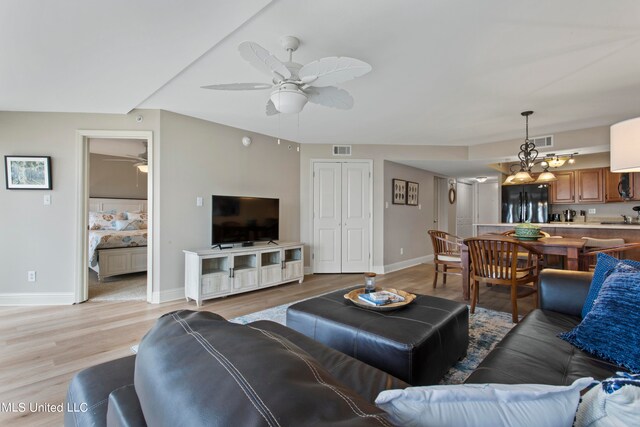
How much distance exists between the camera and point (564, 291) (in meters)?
1.89

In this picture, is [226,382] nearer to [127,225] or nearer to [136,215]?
[127,225]

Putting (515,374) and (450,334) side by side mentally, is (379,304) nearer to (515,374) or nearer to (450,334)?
(450,334)

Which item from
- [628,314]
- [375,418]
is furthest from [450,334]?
[375,418]

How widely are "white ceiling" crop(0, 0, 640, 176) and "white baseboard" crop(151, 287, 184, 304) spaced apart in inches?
86.6

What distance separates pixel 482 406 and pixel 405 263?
222 inches

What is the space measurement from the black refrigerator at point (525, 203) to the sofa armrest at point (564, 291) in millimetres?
5255

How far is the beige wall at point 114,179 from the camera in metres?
6.52

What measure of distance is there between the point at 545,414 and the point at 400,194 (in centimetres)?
543

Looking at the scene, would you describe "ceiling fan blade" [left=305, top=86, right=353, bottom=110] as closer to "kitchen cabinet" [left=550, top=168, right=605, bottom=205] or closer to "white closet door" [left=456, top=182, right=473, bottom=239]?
"kitchen cabinet" [left=550, top=168, right=605, bottom=205]

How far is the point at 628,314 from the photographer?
125 centimetres

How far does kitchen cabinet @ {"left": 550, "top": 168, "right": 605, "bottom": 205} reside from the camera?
5752 millimetres

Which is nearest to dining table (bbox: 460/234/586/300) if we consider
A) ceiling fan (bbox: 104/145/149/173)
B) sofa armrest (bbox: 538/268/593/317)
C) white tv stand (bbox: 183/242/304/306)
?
sofa armrest (bbox: 538/268/593/317)

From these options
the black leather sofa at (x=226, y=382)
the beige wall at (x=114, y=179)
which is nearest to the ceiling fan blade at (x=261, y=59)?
the black leather sofa at (x=226, y=382)

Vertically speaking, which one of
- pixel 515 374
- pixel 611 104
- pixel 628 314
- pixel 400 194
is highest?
pixel 611 104
